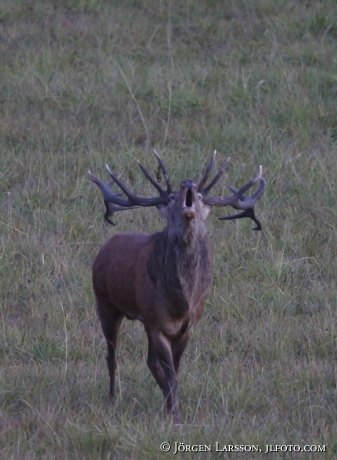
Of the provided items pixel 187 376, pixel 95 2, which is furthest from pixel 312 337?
pixel 95 2

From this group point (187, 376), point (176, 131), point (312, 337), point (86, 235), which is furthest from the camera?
point (176, 131)

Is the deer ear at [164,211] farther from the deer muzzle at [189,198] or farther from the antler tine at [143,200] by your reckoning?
the deer muzzle at [189,198]

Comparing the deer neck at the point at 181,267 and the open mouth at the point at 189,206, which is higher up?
the open mouth at the point at 189,206

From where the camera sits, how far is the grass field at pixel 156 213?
16.2 feet

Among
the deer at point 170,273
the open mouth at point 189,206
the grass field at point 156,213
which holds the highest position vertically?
the open mouth at point 189,206

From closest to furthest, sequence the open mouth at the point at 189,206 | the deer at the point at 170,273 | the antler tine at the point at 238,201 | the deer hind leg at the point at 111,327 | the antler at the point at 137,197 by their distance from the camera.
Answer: the open mouth at the point at 189,206, the deer at the point at 170,273, the antler at the point at 137,197, the antler tine at the point at 238,201, the deer hind leg at the point at 111,327

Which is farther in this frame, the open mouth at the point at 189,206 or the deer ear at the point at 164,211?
the deer ear at the point at 164,211

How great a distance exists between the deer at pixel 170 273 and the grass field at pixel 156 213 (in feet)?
1.09

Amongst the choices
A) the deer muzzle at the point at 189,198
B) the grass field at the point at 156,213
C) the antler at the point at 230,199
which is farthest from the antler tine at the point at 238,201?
the grass field at the point at 156,213

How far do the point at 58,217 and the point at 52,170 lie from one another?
0.96 metres

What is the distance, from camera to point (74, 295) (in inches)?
265

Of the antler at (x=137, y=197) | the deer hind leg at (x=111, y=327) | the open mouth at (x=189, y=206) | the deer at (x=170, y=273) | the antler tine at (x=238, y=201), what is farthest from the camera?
the deer hind leg at (x=111, y=327)

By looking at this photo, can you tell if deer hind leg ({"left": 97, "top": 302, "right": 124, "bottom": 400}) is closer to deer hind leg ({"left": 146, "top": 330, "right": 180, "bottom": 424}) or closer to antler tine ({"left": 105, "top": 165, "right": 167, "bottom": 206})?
deer hind leg ({"left": 146, "top": 330, "right": 180, "bottom": 424})

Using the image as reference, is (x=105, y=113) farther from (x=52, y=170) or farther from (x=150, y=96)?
(x=52, y=170)
